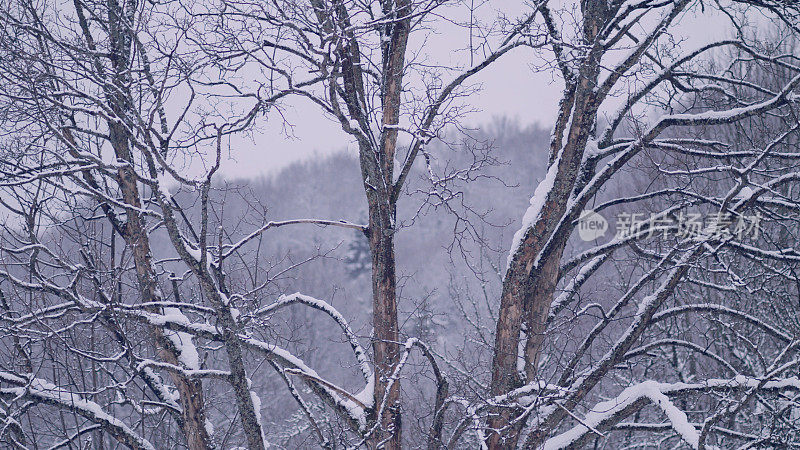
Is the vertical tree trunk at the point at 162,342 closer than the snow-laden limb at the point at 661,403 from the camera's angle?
No

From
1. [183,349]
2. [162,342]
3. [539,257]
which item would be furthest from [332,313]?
[539,257]

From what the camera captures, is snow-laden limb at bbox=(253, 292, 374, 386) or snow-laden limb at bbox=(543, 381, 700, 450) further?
snow-laden limb at bbox=(253, 292, 374, 386)

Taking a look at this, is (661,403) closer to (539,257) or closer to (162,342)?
(539,257)

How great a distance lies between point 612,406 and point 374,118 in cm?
307

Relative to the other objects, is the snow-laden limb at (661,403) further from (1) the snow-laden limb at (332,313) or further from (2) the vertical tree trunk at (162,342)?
(2) the vertical tree trunk at (162,342)

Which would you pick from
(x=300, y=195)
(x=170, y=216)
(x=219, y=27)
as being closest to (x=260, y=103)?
(x=219, y=27)

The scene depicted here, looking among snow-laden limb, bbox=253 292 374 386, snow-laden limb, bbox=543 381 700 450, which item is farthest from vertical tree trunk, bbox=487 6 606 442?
snow-laden limb, bbox=253 292 374 386

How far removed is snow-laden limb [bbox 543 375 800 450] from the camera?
4.79 m

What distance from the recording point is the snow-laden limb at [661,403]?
479cm

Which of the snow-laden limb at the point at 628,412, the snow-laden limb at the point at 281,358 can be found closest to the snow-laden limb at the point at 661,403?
the snow-laden limb at the point at 628,412

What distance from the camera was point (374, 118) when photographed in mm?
5469

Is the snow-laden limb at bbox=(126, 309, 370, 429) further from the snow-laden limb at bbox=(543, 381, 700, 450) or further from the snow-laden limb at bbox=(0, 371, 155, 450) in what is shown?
the snow-laden limb at bbox=(543, 381, 700, 450)

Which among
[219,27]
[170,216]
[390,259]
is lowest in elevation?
[390,259]

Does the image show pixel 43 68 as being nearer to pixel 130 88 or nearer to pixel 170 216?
pixel 130 88
